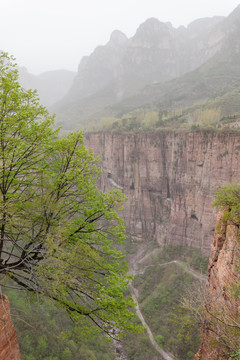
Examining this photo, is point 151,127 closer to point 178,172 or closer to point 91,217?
point 178,172

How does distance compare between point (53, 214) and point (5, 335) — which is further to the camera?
point (53, 214)

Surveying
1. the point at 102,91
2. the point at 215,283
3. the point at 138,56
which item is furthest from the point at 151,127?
the point at 138,56

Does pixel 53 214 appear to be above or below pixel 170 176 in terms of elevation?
above

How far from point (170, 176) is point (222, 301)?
122ft

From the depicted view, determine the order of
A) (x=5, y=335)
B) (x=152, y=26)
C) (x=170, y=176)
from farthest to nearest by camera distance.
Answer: (x=152, y=26)
(x=170, y=176)
(x=5, y=335)

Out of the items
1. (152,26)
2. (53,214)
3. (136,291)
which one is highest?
(152,26)

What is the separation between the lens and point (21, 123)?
6262mm

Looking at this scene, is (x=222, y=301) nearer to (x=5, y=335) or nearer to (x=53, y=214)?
(x=53, y=214)

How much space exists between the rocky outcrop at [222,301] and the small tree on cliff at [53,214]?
2.77 meters

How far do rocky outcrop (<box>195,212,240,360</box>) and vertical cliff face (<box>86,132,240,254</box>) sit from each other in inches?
969

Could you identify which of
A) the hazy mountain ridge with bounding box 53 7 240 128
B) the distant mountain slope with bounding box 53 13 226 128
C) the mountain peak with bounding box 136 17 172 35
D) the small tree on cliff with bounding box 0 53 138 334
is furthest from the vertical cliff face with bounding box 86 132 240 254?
the mountain peak with bounding box 136 17 172 35

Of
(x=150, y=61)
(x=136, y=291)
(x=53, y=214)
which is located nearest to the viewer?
(x=53, y=214)

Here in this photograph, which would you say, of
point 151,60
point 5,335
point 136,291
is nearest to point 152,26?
point 151,60

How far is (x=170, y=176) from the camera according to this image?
4428cm
